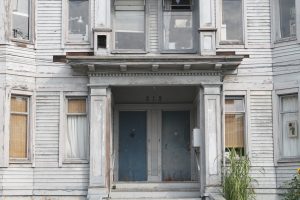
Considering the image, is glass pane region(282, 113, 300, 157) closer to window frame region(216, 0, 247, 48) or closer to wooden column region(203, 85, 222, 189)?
wooden column region(203, 85, 222, 189)

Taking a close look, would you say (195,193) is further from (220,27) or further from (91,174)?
(220,27)

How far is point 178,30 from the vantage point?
18.3 metres

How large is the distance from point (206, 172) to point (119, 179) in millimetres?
3472

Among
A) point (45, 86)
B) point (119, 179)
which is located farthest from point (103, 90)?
point (119, 179)

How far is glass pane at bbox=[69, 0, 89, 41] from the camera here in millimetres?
18094

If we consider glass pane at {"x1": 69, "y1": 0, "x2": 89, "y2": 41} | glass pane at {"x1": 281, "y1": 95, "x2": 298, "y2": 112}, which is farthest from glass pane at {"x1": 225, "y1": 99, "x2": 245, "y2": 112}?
glass pane at {"x1": 69, "y1": 0, "x2": 89, "y2": 41}

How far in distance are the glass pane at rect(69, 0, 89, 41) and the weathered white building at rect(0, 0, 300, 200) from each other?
0.03m

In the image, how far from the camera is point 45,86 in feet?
58.3

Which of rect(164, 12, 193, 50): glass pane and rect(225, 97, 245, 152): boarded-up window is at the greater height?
rect(164, 12, 193, 50): glass pane

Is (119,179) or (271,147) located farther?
(119,179)

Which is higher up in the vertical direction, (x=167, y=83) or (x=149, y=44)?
(x=149, y=44)

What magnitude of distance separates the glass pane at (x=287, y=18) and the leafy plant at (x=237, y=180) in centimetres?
385

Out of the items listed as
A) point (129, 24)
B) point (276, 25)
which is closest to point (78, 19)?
point (129, 24)

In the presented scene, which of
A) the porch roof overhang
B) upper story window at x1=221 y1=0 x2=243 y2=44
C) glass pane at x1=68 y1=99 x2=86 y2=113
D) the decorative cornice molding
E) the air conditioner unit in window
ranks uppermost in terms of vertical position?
upper story window at x1=221 y1=0 x2=243 y2=44
